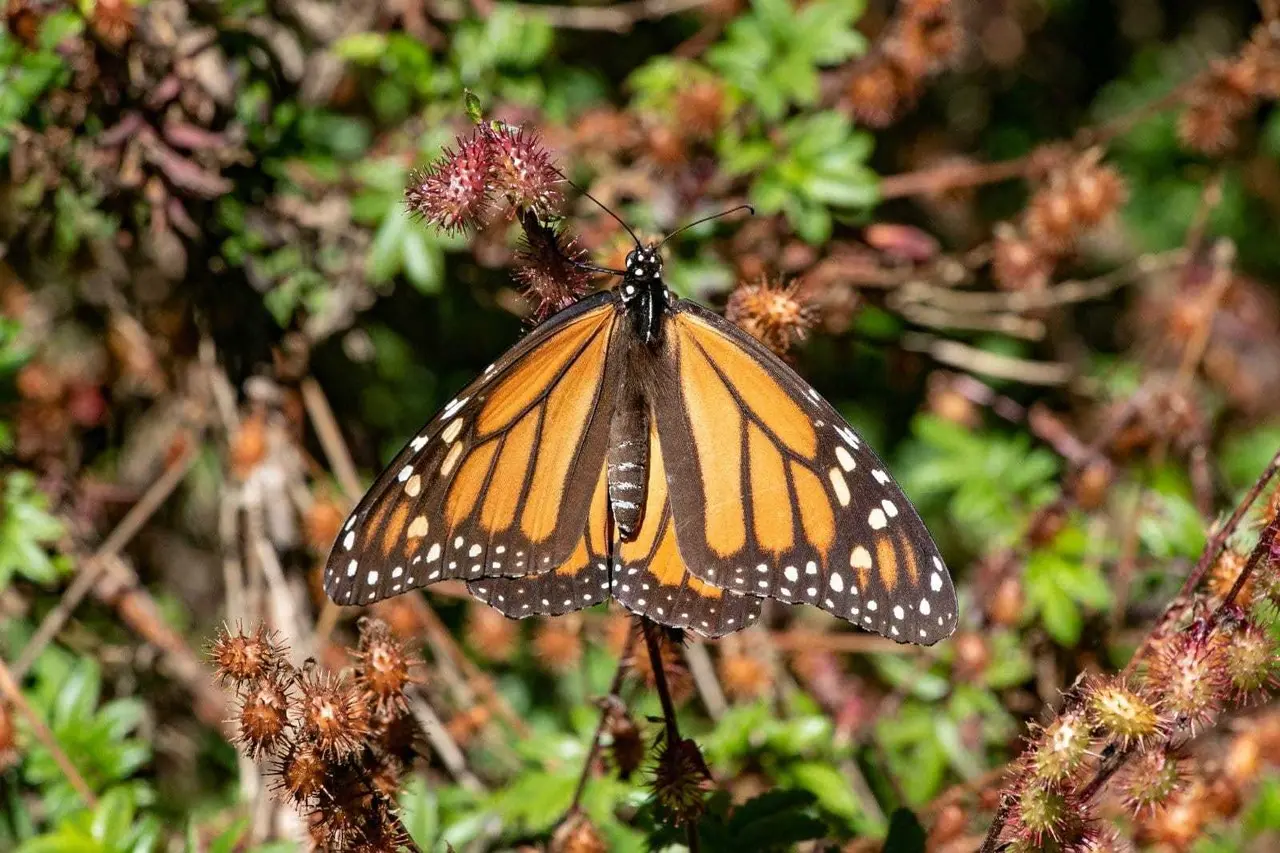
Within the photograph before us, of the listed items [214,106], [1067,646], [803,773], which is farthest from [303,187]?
[1067,646]

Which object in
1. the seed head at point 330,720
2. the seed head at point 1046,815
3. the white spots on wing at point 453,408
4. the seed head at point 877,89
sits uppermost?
the seed head at point 877,89

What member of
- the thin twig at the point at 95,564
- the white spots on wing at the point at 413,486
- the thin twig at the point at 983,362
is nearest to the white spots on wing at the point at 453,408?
the white spots on wing at the point at 413,486

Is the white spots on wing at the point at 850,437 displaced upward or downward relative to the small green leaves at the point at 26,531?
downward

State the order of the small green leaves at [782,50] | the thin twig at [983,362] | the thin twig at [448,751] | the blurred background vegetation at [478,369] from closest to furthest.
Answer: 1. the blurred background vegetation at [478,369]
2. the thin twig at [448,751]
3. the small green leaves at [782,50]
4. the thin twig at [983,362]

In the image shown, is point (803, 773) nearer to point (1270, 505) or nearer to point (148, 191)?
point (1270, 505)

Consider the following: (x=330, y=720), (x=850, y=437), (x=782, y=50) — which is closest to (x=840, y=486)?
(x=850, y=437)

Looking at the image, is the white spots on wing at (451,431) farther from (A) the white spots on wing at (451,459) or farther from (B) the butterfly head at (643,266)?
(B) the butterfly head at (643,266)

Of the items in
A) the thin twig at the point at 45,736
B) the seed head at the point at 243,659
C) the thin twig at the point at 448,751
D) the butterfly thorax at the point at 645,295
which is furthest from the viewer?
the thin twig at the point at 448,751

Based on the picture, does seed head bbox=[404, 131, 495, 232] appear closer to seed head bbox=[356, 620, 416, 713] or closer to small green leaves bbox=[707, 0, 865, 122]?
seed head bbox=[356, 620, 416, 713]
